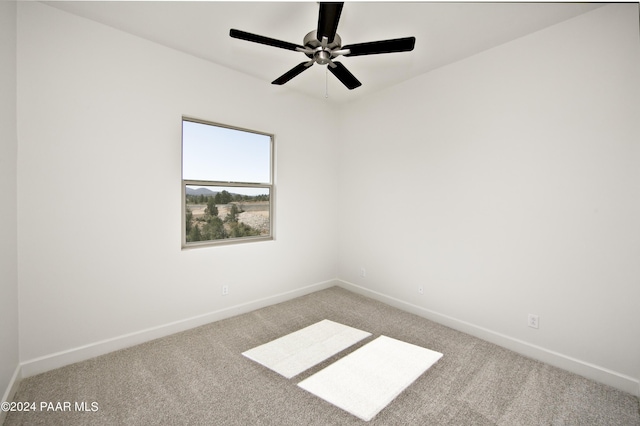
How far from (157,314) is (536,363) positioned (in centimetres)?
350

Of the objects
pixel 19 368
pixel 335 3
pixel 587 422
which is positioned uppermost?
pixel 335 3

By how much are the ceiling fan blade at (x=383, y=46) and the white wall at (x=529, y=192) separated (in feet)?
4.33

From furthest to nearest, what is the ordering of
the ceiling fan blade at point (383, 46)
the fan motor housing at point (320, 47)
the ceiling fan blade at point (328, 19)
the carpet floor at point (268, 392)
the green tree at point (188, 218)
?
the green tree at point (188, 218)
the fan motor housing at point (320, 47)
the ceiling fan blade at point (383, 46)
the carpet floor at point (268, 392)
the ceiling fan blade at point (328, 19)

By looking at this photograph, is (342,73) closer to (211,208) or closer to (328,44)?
(328,44)

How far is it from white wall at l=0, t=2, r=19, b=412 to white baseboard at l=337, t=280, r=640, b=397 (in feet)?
11.7

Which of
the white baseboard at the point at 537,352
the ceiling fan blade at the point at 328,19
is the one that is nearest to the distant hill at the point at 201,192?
the ceiling fan blade at the point at 328,19

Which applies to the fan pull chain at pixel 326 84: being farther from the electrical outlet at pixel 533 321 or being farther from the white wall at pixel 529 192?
the electrical outlet at pixel 533 321

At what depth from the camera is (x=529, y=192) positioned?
2.63 metres

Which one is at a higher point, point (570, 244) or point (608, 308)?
point (570, 244)

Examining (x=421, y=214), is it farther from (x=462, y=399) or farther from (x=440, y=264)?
(x=462, y=399)

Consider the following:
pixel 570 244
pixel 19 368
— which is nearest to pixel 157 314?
pixel 19 368

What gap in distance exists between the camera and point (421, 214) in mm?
3490

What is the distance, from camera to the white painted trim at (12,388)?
182 cm

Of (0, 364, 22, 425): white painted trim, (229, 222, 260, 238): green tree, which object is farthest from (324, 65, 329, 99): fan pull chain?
(0, 364, 22, 425): white painted trim
